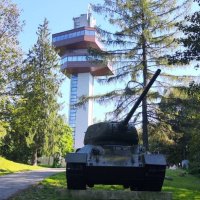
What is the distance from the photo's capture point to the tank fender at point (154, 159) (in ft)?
23.7

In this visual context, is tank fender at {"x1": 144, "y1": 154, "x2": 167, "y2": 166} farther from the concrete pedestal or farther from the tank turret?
the tank turret

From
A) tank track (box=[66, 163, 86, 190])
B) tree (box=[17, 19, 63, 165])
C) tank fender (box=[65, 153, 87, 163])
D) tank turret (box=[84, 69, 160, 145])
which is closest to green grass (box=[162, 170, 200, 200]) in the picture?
tank turret (box=[84, 69, 160, 145])

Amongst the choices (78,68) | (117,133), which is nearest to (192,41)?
(117,133)

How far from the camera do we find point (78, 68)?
220 ft

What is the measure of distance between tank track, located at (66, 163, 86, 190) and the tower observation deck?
5562cm

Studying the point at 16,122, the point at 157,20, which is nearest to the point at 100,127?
the point at 16,122

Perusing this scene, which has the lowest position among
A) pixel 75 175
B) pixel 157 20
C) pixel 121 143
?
pixel 75 175

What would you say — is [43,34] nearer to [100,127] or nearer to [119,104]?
[119,104]

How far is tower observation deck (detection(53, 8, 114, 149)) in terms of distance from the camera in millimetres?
64375

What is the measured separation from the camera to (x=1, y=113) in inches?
601

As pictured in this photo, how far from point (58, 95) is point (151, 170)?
→ 2575 cm

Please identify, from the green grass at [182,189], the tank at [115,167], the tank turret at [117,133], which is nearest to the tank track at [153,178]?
the tank at [115,167]

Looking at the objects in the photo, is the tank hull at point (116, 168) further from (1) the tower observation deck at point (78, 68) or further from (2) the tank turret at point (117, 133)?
(1) the tower observation deck at point (78, 68)

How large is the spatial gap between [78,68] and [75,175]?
199ft
